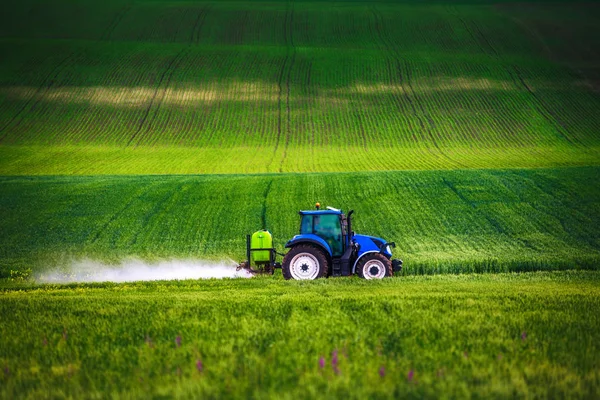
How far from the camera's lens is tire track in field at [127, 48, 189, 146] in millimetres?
58344

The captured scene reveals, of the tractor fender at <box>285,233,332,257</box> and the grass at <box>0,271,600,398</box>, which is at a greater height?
the tractor fender at <box>285,233,332,257</box>

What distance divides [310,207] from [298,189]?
125 inches

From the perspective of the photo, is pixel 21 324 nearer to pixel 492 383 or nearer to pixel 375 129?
pixel 492 383

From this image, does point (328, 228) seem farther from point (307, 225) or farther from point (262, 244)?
point (262, 244)

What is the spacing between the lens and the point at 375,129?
58094 mm

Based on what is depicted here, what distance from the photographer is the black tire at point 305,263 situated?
56.1 ft

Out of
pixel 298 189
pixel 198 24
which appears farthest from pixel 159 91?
pixel 298 189

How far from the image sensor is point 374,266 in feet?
56.9

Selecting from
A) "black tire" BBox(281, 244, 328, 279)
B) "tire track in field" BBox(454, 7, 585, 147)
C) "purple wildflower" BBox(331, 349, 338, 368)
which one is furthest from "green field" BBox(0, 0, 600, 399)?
"black tire" BBox(281, 244, 328, 279)

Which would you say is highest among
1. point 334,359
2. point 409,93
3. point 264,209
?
point 409,93

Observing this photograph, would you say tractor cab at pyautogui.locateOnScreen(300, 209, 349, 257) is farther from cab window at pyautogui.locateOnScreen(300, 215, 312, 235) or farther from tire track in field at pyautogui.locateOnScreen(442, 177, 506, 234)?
tire track in field at pyautogui.locateOnScreen(442, 177, 506, 234)

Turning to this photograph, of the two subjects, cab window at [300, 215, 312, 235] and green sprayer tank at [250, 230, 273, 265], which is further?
green sprayer tank at [250, 230, 273, 265]

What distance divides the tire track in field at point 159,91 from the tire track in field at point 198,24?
4739 mm

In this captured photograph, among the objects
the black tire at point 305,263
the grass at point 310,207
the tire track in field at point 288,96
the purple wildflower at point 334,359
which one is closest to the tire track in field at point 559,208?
the grass at point 310,207
